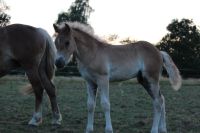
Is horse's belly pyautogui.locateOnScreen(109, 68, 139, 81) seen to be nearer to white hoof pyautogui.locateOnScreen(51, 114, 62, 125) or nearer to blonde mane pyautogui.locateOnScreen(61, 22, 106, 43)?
blonde mane pyautogui.locateOnScreen(61, 22, 106, 43)

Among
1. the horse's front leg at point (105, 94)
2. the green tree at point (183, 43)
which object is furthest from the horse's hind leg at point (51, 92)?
the green tree at point (183, 43)

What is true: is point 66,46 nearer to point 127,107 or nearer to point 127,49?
point 127,49

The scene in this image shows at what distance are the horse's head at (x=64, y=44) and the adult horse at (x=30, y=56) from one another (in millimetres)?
1699

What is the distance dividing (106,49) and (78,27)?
23.4 inches

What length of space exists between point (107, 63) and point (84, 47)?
46cm

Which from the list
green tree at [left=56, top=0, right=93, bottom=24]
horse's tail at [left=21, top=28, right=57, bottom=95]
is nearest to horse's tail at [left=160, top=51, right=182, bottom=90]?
horse's tail at [left=21, top=28, right=57, bottom=95]

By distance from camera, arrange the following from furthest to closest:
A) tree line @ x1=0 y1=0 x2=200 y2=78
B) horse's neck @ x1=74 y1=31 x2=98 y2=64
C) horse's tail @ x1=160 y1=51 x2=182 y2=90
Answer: tree line @ x1=0 y1=0 x2=200 y2=78 < horse's tail @ x1=160 y1=51 x2=182 y2=90 < horse's neck @ x1=74 y1=31 x2=98 y2=64

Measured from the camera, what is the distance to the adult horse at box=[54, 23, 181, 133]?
254 inches

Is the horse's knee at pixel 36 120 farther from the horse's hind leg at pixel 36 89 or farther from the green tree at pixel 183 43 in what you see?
the green tree at pixel 183 43

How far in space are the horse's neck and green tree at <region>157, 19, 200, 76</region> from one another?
36702 mm

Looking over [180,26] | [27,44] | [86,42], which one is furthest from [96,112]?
[180,26]

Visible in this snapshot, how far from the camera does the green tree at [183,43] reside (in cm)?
4356

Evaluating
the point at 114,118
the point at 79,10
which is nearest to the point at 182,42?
the point at 79,10

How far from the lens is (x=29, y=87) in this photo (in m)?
8.87
